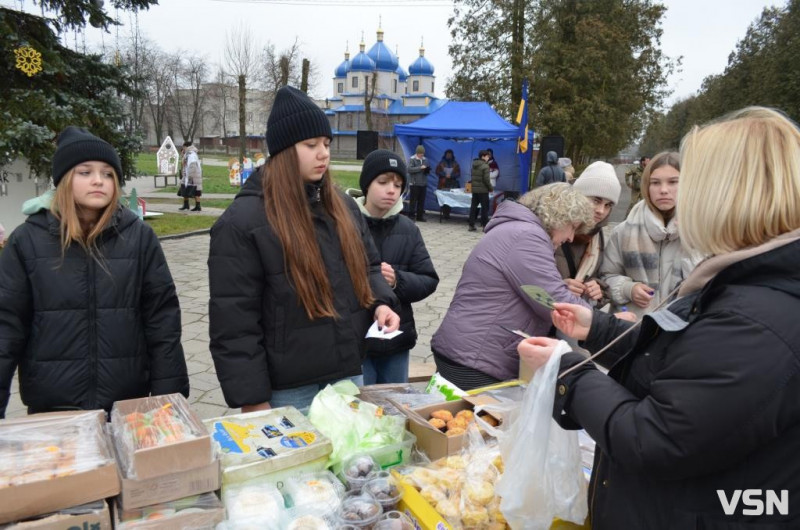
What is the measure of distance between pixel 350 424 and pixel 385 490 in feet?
0.91

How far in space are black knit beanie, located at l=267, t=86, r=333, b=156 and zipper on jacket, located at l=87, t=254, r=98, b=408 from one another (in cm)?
88

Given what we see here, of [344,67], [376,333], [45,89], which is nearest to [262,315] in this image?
[376,333]

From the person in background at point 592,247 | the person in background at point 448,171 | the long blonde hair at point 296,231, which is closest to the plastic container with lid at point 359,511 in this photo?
the long blonde hair at point 296,231

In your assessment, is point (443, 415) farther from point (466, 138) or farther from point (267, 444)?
point (466, 138)

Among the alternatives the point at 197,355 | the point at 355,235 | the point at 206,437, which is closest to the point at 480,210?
the point at 197,355

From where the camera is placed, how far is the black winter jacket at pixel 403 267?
2977 mm

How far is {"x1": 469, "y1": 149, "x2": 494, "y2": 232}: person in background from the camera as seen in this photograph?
13039mm

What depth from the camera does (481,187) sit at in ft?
43.8

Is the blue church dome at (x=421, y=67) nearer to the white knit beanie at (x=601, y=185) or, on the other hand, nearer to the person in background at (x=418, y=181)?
the person in background at (x=418, y=181)

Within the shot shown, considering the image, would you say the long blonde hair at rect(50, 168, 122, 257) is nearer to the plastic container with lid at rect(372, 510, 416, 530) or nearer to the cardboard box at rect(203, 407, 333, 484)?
the cardboard box at rect(203, 407, 333, 484)

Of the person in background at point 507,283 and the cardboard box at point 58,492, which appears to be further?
the person in background at point 507,283

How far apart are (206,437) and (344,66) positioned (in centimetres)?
7181

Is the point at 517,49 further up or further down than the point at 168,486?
further up

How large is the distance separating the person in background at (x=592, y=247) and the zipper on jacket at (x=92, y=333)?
232 cm
